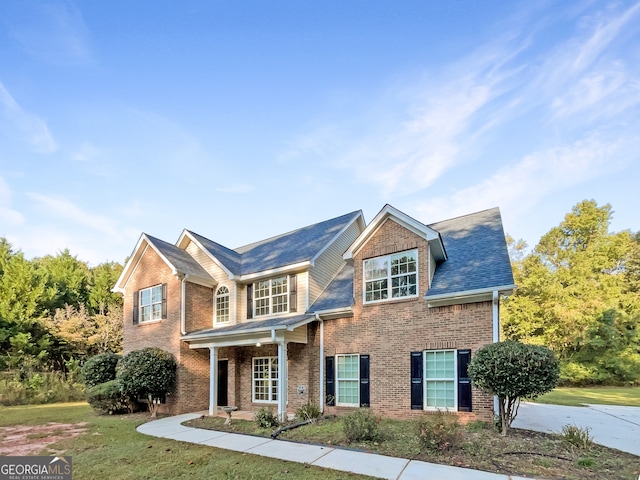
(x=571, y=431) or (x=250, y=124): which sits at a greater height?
(x=250, y=124)

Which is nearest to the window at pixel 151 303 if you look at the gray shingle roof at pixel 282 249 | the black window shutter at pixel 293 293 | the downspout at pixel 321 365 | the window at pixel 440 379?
the gray shingle roof at pixel 282 249

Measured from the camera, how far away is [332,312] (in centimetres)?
1265

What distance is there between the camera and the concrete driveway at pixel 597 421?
8555 mm

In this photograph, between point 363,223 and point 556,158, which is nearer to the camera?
point 556,158

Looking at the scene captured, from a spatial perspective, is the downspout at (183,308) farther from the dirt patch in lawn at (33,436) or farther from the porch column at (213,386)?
the dirt patch in lawn at (33,436)

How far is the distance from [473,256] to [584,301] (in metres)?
19.0

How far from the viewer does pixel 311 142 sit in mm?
16625

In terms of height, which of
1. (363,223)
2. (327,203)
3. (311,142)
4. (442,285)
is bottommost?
(442,285)

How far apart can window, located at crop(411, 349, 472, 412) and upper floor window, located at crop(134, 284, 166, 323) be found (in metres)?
10.2

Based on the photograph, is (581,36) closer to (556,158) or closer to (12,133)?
(556,158)

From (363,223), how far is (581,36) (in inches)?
405

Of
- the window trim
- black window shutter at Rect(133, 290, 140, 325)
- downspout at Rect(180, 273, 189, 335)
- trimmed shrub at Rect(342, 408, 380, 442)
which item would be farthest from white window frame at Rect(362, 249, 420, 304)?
black window shutter at Rect(133, 290, 140, 325)

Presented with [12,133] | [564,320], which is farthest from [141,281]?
[564,320]

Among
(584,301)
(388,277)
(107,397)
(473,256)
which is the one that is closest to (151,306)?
(107,397)
